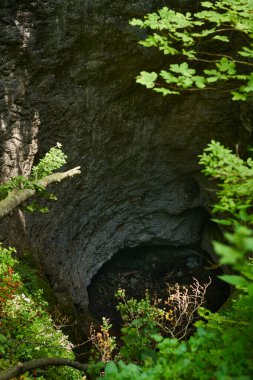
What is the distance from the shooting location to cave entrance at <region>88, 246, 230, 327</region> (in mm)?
13953

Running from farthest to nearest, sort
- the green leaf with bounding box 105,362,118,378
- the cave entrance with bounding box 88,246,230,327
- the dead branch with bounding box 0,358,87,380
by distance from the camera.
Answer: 1. the cave entrance with bounding box 88,246,230,327
2. the dead branch with bounding box 0,358,87,380
3. the green leaf with bounding box 105,362,118,378

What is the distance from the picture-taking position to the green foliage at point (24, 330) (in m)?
6.20

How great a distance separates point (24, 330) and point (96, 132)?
6150 mm

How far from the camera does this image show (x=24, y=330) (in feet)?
22.6

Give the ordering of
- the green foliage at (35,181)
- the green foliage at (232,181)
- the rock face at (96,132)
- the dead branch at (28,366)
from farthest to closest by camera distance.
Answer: the rock face at (96,132) → the green foliage at (35,181) → the dead branch at (28,366) → the green foliage at (232,181)

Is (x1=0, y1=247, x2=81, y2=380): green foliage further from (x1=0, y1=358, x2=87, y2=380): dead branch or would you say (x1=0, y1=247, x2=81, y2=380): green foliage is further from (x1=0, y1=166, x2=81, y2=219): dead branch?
(x1=0, y1=166, x2=81, y2=219): dead branch

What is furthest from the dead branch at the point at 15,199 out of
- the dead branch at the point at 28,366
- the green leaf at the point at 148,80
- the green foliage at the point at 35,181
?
the green leaf at the point at 148,80

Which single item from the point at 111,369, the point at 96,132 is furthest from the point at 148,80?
the point at 96,132

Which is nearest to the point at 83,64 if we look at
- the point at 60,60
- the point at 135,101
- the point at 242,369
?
the point at 60,60

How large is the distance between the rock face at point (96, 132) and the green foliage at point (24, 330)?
1747 mm

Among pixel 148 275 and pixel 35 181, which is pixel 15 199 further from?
pixel 148 275

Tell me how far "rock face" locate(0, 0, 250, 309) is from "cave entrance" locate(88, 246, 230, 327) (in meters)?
0.67

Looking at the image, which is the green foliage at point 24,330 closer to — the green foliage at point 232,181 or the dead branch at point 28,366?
the dead branch at point 28,366

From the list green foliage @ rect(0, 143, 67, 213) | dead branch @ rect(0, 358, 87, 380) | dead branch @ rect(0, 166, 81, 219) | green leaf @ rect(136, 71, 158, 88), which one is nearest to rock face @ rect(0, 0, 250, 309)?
green foliage @ rect(0, 143, 67, 213)
